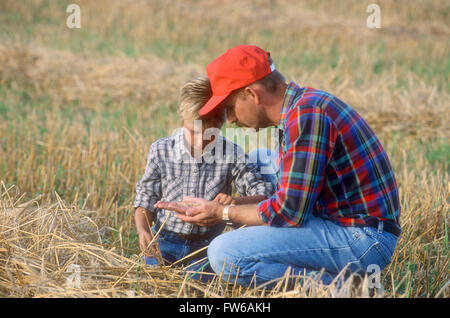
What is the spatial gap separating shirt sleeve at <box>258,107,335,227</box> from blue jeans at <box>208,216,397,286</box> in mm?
179

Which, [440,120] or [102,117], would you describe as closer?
[440,120]

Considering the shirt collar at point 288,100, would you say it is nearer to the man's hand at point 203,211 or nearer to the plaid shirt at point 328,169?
the plaid shirt at point 328,169

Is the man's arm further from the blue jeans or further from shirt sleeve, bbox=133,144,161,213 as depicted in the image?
shirt sleeve, bbox=133,144,161,213

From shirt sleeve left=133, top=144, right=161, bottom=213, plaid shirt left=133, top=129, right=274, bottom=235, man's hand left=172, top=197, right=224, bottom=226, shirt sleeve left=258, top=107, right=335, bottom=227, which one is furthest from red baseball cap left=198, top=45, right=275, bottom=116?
shirt sleeve left=133, top=144, right=161, bottom=213

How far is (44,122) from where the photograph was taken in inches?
233

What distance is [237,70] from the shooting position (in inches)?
96.7

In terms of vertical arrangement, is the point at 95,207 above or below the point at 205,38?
below

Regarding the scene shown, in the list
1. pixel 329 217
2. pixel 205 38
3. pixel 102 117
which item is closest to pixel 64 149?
pixel 102 117

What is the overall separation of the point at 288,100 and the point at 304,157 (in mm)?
333

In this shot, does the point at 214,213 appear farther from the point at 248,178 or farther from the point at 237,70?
the point at 237,70

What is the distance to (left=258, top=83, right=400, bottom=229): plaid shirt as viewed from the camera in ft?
7.41

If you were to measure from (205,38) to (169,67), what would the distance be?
13.1 ft
